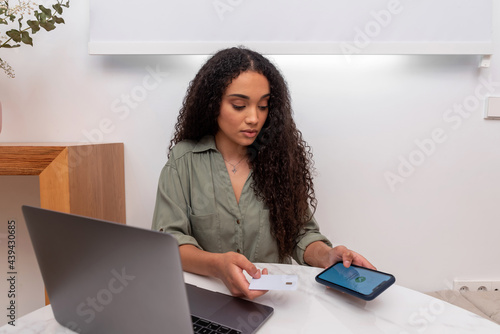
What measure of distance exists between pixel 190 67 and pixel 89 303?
1.07 metres

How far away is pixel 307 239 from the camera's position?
3.59ft

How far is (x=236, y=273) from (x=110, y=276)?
28 centimetres

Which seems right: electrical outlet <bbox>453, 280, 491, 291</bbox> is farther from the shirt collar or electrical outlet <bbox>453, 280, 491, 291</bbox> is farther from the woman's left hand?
the shirt collar

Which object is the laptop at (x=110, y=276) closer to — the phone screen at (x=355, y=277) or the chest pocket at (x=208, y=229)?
the phone screen at (x=355, y=277)

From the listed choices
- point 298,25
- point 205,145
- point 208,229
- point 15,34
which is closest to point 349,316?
point 208,229

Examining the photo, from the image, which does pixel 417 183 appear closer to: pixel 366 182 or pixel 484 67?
pixel 366 182

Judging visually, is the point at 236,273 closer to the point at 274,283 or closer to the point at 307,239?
the point at 274,283

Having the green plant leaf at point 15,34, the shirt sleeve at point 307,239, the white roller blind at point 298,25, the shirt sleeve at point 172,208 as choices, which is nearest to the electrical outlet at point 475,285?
the shirt sleeve at point 307,239

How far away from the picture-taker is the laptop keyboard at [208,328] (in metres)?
0.58

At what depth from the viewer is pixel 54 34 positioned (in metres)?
1.39

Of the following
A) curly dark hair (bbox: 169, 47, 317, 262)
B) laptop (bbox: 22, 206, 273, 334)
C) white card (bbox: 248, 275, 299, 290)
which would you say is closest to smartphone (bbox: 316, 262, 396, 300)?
white card (bbox: 248, 275, 299, 290)

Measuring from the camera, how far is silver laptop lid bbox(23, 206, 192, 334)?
0.42m

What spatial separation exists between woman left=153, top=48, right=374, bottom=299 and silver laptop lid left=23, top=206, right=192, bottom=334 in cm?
48

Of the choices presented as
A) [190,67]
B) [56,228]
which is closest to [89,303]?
[56,228]
